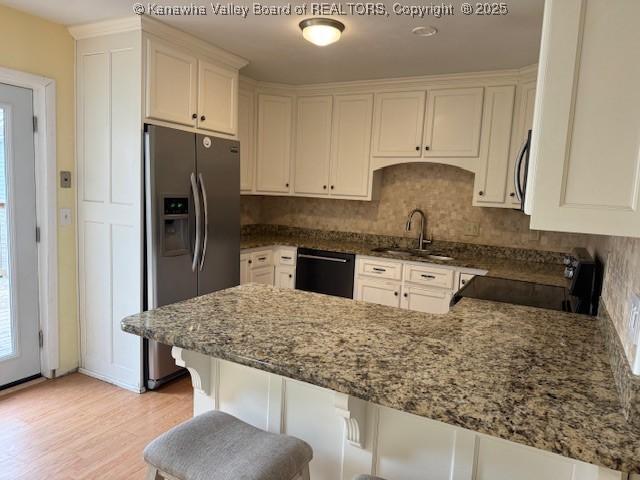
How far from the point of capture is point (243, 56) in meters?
3.19

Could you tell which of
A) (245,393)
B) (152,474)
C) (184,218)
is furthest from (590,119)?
(184,218)

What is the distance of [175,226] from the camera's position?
2.86m

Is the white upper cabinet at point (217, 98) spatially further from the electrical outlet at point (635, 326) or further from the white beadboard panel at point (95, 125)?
the electrical outlet at point (635, 326)

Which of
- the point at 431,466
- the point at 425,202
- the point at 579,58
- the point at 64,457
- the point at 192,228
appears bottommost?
the point at 64,457

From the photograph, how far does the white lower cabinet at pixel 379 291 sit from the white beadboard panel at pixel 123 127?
1.94 metres

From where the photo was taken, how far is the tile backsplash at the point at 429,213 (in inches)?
142

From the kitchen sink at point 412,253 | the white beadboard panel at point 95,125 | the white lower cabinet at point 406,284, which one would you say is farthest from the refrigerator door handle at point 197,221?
the kitchen sink at point 412,253

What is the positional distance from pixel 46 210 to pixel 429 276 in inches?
110

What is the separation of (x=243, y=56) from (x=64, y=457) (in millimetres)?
2797

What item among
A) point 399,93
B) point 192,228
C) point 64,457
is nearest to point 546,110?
point 192,228

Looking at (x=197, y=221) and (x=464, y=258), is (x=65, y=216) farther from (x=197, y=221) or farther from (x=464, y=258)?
(x=464, y=258)

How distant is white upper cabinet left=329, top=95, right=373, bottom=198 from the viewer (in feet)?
12.6

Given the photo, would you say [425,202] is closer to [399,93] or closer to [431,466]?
[399,93]

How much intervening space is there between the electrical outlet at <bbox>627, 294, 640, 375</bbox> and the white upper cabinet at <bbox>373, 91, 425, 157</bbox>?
2698mm
